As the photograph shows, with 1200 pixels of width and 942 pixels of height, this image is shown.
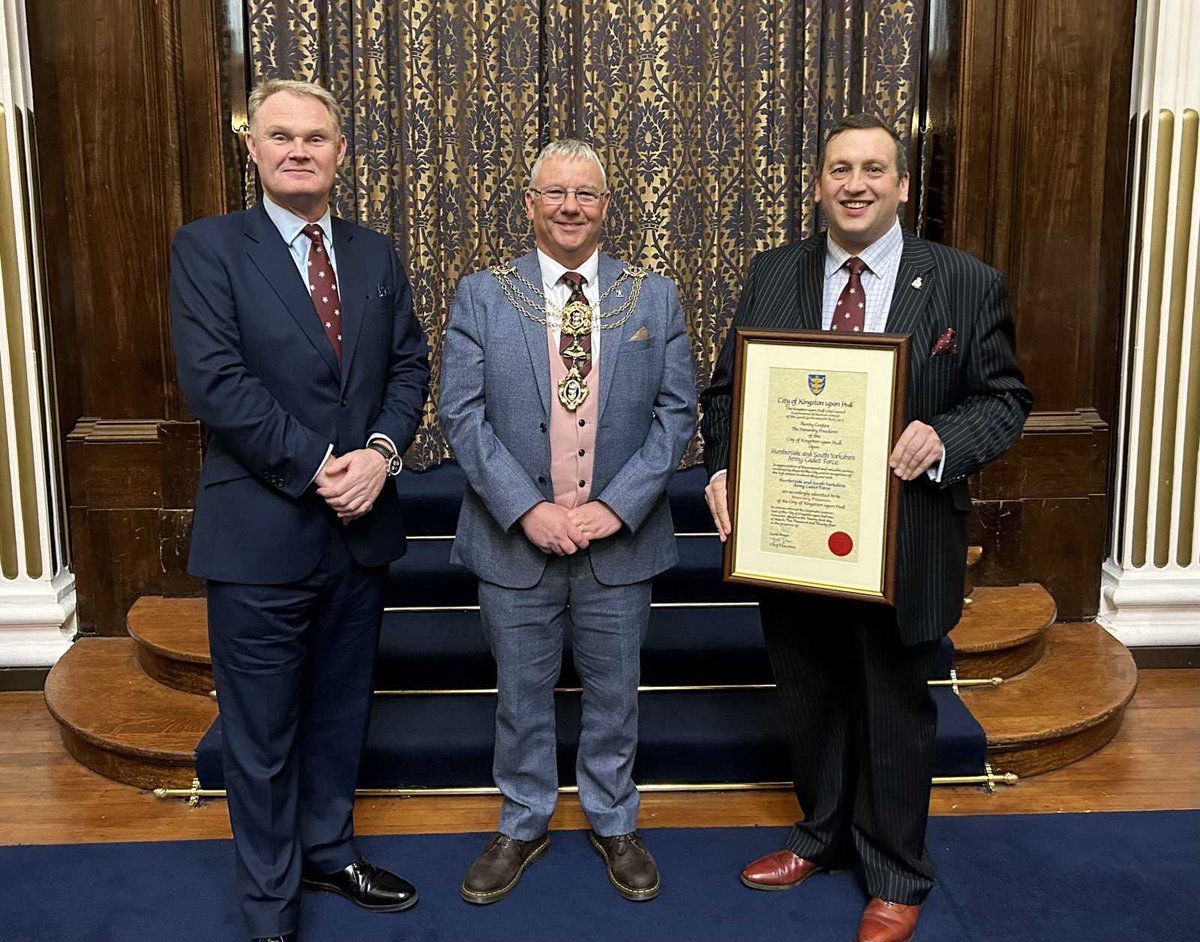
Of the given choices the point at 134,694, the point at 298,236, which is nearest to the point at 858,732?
the point at 298,236

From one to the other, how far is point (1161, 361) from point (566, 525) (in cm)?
277

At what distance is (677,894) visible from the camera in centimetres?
311

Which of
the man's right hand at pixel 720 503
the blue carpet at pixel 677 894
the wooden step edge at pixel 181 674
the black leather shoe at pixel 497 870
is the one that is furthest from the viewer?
the wooden step edge at pixel 181 674

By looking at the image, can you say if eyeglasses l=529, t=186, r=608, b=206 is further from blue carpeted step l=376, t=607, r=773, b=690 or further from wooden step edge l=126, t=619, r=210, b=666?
wooden step edge l=126, t=619, r=210, b=666

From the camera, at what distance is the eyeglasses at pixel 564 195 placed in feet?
8.95

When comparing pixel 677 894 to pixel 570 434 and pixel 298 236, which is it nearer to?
pixel 570 434

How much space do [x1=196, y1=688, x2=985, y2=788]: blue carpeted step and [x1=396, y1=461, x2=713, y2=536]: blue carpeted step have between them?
2.98 ft

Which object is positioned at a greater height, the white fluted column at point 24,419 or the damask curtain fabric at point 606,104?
the damask curtain fabric at point 606,104

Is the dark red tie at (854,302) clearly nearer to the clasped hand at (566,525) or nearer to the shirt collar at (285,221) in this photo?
the clasped hand at (566,525)

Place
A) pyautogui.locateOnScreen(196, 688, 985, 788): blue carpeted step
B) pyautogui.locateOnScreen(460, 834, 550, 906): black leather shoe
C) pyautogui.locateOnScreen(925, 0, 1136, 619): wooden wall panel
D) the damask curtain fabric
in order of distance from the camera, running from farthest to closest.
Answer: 1. the damask curtain fabric
2. pyautogui.locateOnScreen(925, 0, 1136, 619): wooden wall panel
3. pyautogui.locateOnScreen(196, 688, 985, 788): blue carpeted step
4. pyautogui.locateOnScreen(460, 834, 550, 906): black leather shoe

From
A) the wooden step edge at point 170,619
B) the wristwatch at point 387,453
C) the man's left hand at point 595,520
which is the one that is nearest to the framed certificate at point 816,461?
Result: the man's left hand at point 595,520

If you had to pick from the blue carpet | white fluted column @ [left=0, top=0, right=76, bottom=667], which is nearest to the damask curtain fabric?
white fluted column @ [left=0, top=0, right=76, bottom=667]

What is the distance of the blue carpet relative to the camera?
2959 millimetres

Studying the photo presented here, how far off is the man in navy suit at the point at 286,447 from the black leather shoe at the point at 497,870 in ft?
1.47
